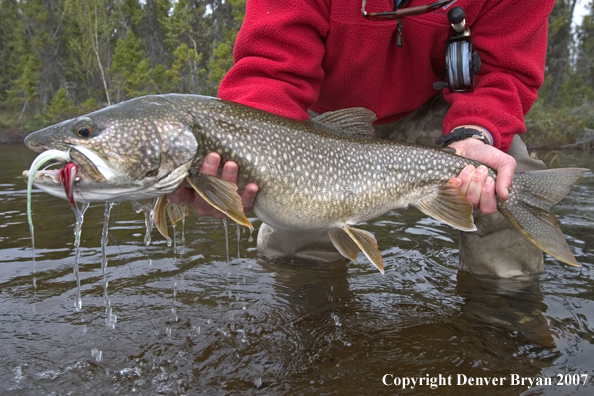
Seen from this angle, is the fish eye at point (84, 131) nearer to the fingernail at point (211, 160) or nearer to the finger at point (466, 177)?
the fingernail at point (211, 160)

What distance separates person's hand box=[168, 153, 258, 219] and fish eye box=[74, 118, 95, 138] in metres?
0.54

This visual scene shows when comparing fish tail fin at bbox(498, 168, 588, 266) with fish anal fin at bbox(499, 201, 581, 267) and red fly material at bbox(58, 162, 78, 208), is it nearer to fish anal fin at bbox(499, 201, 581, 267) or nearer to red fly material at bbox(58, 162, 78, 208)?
fish anal fin at bbox(499, 201, 581, 267)

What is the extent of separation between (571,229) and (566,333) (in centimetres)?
281

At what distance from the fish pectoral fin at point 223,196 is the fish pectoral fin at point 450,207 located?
4.29 feet

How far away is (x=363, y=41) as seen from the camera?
10.4 feet

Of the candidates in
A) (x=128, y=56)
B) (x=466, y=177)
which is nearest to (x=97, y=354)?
(x=466, y=177)

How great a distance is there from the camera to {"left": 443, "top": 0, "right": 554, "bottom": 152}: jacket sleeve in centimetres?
315

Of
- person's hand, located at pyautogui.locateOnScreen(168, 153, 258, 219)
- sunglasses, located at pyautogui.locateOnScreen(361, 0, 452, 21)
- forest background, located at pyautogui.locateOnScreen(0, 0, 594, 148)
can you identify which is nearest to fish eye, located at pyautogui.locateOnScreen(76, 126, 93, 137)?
person's hand, located at pyautogui.locateOnScreen(168, 153, 258, 219)

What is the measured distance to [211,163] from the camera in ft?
7.78

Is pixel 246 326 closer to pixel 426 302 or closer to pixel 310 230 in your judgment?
pixel 310 230

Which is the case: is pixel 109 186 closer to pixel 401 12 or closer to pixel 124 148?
pixel 124 148

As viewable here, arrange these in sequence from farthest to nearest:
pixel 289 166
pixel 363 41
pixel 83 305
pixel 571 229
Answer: pixel 571 229
pixel 363 41
pixel 83 305
pixel 289 166

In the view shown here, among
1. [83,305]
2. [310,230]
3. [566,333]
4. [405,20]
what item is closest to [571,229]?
[566,333]

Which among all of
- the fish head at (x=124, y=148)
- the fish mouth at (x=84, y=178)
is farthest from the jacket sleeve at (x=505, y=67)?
the fish mouth at (x=84, y=178)
